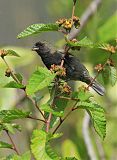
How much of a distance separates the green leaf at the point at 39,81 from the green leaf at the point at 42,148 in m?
0.13

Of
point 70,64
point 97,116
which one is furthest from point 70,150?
point 97,116

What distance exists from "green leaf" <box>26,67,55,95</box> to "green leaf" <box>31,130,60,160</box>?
13 cm

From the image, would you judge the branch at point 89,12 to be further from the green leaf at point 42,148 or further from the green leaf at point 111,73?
the green leaf at point 42,148

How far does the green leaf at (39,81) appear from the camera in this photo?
5.39ft

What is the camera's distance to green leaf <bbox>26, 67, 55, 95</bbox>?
1.64 m

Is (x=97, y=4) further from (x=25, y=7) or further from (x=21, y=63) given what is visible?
(x=25, y=7)

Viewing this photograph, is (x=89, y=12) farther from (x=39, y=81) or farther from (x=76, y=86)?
(x=39, y=81)

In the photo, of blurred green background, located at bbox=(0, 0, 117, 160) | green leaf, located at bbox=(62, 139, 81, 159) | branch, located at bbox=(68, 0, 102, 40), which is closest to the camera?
green leaf, located at bbox=(62, 139, 81, 159)

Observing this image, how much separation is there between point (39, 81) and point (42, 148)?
19 centimetres

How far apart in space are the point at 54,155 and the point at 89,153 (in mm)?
1394

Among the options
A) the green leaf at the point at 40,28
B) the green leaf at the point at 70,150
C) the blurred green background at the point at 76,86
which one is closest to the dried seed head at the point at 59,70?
the green leaf at the point at 40,28

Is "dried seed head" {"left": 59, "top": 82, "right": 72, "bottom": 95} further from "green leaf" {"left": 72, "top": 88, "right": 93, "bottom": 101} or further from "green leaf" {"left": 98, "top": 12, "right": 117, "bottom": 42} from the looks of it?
"green leaf" {"left": 98, "top": 12, "right": 117, "bottom": 42}

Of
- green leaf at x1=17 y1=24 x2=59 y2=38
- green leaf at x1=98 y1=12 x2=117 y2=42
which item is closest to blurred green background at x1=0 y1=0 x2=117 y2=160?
green leaf at x1=98 y1=12 x2=117 y2=42

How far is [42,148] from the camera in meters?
1.62
